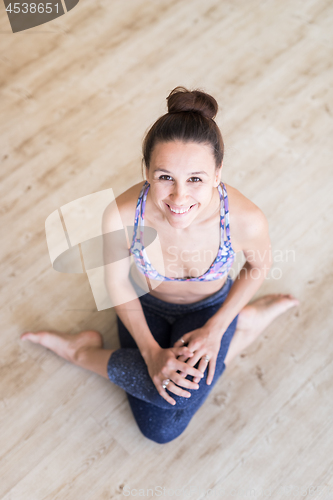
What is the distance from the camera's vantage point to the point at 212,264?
1259mm

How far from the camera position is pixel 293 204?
1.89 m

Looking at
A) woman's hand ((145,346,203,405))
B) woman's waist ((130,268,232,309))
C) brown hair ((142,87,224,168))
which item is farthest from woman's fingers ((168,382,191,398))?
brown hair ((142,87,224,168))

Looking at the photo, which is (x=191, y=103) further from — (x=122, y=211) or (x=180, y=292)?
(x=180, y=292)

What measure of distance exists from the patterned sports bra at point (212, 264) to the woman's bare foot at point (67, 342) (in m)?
0.43

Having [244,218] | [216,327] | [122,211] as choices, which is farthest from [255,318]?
[122,211]

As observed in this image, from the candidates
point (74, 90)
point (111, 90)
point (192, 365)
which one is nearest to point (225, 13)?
point (111, 90)

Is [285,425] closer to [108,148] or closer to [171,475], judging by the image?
[171,475]

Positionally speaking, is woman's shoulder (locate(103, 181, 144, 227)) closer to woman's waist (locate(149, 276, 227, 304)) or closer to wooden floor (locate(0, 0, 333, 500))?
woman's waist (locate(149, 276, 227, 304))

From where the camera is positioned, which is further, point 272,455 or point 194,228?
point 272,455

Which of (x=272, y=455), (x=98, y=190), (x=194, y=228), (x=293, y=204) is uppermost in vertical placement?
(x=194, y=228)

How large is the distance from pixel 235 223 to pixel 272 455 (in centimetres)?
83

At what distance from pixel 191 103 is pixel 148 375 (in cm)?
81

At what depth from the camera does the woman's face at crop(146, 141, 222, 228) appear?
998 mm

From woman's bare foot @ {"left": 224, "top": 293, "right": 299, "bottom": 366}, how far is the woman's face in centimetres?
62
